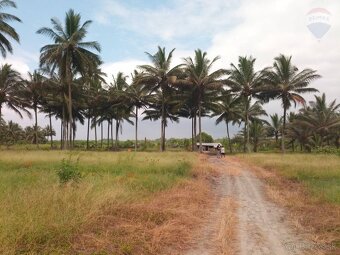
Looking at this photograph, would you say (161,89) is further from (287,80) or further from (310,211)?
(310,211)

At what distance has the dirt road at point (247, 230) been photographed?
6094mm

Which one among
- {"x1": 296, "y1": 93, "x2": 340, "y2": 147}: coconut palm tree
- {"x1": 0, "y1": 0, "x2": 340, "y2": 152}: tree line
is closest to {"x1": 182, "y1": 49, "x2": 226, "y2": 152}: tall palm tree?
{"x1": 0, "y1": 0, "x2": 340, "y2": 152}: tree line

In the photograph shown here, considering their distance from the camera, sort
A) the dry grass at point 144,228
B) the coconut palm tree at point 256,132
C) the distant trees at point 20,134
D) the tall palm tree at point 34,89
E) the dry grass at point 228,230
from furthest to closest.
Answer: the distant trees at point 20,134 < the coconut palm tree at point 256,132 < the tall palm tree at point 34,89 < the dry grass at point 228,230 < the dry grass at point 144,228

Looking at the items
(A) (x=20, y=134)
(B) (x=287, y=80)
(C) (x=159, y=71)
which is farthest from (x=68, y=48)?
(A) (x=20, y=134)

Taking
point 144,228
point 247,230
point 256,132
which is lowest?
point 247,230

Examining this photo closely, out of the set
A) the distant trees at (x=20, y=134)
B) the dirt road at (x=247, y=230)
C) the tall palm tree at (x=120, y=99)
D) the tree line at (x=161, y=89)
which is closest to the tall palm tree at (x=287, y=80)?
the tree line at (x=161, y=89)

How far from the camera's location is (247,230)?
7.30 meters

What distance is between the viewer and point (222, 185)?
14.2 meters

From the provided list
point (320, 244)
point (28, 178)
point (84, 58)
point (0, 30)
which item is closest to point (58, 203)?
point (320, 244)

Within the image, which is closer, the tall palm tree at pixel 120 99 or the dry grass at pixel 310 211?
the dry grass at pixel 310 211

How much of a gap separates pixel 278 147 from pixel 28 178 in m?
48.8

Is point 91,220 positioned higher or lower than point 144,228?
higher

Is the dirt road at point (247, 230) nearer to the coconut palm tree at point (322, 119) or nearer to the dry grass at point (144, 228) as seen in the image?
the dry grass at point (144, 228)

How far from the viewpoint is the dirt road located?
6.09m
